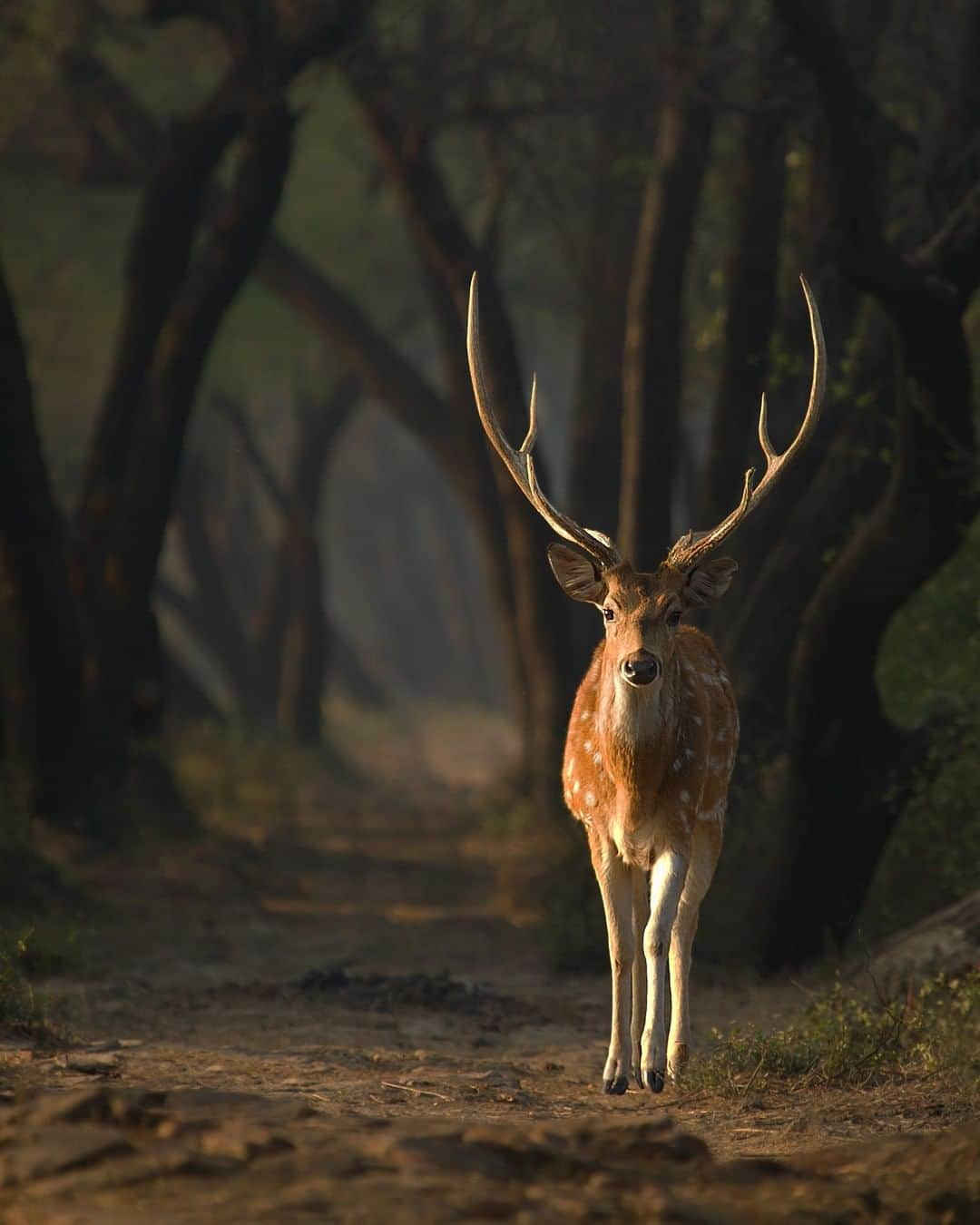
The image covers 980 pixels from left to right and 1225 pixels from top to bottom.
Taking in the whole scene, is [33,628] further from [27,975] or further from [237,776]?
[237,776]

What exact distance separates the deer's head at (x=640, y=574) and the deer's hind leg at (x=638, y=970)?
1139 millimetres

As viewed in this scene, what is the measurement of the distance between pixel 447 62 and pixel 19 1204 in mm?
14734

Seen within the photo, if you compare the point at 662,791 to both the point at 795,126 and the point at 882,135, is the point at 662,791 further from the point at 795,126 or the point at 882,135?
the point at 795,126

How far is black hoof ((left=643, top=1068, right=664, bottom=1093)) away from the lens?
837 cm

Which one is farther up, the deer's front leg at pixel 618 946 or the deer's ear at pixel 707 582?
the deer's ear at pixel 707 582

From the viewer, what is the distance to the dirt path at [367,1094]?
5715mm

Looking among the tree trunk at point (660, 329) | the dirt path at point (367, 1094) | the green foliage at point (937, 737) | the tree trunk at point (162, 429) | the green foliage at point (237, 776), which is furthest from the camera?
the green foliage at point (237, 776)

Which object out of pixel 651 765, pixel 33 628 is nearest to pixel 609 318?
pixel 33 628

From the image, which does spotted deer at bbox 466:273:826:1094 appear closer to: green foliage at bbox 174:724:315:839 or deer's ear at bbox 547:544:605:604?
deer's ear at bbox 547:544:605:604

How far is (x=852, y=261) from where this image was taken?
10352 mm

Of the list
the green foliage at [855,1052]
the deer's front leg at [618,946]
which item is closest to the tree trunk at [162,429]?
the deer's front leg at [618,946]

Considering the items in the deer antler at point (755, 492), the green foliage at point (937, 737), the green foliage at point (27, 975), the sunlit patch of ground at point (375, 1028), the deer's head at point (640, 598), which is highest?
the deer antler at point (755, 492)

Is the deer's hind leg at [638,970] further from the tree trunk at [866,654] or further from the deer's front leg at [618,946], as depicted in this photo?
the tree trunk at [866,654]

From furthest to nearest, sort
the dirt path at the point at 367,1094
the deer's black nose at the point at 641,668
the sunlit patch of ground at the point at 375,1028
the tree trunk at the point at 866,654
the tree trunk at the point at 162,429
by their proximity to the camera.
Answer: the tree trunk at the point at 162,429 → the tree trunk at the point at 866,654 → the deer's black nose at the point at 641,668 → the sunlit patch of ground at the point at 375,1028 → the dirt path at the point at 367,1094
